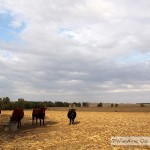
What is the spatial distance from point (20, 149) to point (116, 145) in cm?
425

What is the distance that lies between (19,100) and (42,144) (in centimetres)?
6977

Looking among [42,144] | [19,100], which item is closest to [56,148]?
[42,144]

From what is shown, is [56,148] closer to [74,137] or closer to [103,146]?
[103,146]

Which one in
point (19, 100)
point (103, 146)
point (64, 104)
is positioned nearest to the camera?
point (103, 146)

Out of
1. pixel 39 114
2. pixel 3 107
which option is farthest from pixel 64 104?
pixel 39 114

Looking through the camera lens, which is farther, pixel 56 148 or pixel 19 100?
pixel 19 100

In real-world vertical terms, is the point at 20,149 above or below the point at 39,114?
below

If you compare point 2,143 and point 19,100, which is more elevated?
point 19,100

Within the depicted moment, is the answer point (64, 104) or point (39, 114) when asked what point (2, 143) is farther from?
point (64, 104)

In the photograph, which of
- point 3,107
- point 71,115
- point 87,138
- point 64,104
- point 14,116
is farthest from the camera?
point 64,104

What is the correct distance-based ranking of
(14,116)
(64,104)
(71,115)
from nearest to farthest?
(14,116), (71,115), (64,104)

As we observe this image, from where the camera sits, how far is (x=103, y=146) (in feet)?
50.2

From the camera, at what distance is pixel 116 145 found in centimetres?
1536

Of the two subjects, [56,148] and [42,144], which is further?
[42,144]
